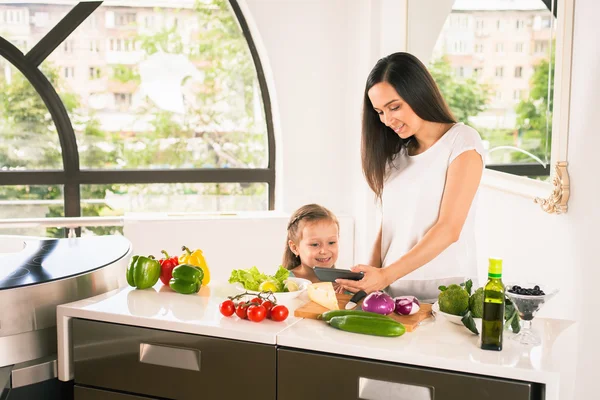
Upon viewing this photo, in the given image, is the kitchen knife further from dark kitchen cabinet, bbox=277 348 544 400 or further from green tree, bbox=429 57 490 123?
green tree, bbox=429 57 490 123

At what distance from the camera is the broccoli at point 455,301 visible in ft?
5.91

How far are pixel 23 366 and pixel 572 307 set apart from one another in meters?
1.68

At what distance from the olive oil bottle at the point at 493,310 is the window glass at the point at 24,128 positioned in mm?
3631

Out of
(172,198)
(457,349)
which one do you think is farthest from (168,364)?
(172,198)

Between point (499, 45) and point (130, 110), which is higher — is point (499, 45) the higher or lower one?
the higher one

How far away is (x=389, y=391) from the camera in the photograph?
1624 mm

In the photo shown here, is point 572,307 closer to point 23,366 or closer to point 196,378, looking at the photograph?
point 196,378

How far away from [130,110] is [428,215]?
284cm

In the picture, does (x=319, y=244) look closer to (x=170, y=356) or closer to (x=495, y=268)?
(x=170, y=356)

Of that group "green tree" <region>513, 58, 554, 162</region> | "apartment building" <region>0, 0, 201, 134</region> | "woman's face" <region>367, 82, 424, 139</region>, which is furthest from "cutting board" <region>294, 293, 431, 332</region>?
"apartment building" <region>0, 0, 201, 134</region>

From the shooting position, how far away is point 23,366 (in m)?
1.95

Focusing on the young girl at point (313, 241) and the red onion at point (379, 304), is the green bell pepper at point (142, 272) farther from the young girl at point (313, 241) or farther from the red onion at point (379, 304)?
the red onion at point (379, 304)

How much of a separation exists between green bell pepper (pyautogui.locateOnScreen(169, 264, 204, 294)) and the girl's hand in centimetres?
45

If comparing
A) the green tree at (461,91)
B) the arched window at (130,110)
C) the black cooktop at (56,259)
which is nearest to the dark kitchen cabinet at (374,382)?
the black cooktop at (56,259)
